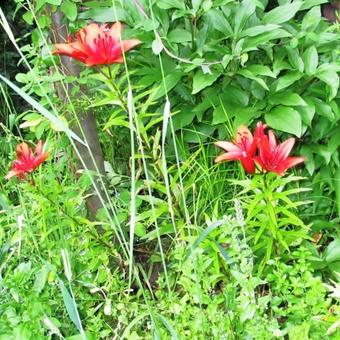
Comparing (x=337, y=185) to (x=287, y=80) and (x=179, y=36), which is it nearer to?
(x=287, y=80)

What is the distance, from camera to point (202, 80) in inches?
77.2

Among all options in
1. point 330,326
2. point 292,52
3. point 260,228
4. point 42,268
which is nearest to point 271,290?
point 260,228

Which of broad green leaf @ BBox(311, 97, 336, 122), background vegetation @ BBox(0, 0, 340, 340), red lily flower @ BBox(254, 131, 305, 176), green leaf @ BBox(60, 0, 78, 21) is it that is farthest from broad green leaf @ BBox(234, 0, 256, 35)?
red lily flower @ BBox(254, 131, 305, 176)

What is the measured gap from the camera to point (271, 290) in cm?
176

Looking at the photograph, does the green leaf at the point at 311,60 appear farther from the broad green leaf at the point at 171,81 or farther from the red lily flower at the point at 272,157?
the red lily flower at the point at 272,157

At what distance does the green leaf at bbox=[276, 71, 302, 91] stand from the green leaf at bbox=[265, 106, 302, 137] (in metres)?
0.07

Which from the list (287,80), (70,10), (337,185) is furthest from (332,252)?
(70,10)

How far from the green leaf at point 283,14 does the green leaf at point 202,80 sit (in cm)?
26

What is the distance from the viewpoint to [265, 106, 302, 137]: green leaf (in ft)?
6.37

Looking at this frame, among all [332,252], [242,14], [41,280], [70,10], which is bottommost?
[332,252]

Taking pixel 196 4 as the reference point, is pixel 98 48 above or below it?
above

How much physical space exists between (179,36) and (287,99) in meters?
0.39

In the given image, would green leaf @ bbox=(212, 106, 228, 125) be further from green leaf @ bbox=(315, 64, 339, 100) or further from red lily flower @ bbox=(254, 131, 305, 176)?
red lily flower @ bbox=(254, 131, 305, 176)

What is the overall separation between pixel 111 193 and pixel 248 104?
1.76 ft
